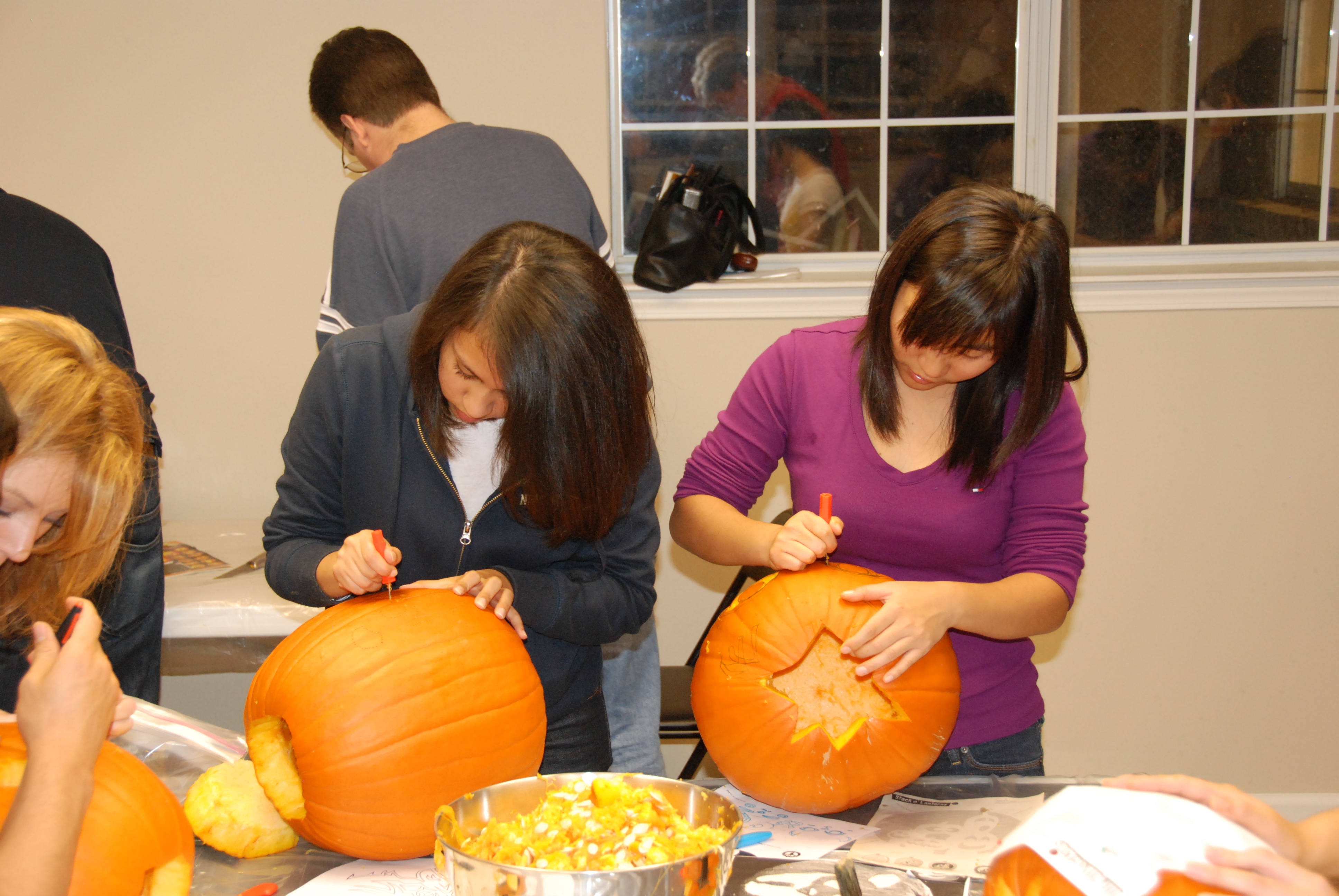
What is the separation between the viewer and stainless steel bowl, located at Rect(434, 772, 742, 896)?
66cm

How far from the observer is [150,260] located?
101 inches

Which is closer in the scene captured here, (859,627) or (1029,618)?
(859,627)

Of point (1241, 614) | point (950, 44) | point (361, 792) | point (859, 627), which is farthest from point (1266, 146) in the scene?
point (361, 792)

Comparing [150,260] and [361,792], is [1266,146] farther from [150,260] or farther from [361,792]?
[150,260]

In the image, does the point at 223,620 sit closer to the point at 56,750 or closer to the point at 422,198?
the point at 422,198

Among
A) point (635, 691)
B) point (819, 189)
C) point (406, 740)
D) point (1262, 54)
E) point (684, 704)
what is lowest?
point (684, 704)

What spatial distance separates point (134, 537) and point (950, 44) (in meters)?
2.24

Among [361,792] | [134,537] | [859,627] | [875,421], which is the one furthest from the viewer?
[134,537]

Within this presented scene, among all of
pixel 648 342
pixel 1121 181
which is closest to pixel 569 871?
pixel 648 342

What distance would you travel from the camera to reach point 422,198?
1.85 m

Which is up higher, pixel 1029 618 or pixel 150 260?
pixel 150 260

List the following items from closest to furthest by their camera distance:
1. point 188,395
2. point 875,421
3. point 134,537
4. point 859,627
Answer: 1. point 859,627
2. point 875,421
3. point 134,537
4. point 188,395

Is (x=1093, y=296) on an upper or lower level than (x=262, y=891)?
upper

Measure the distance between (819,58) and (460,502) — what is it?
1.89 m
